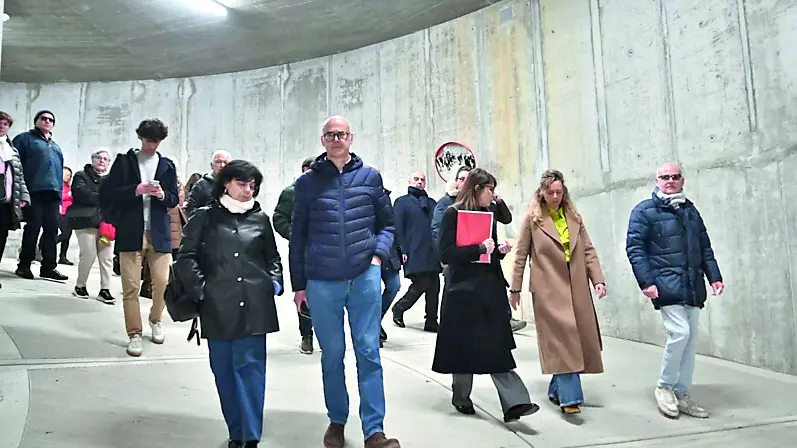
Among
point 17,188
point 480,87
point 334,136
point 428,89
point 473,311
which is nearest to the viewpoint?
point 334,136

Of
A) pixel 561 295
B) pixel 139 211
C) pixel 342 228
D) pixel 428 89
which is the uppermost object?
pixel 428 89

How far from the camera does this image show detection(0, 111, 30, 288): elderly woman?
541 cm

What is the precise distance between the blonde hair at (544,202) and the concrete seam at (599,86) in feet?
7.88

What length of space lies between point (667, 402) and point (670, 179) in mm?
1383

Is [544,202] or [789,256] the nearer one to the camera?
[544,202]

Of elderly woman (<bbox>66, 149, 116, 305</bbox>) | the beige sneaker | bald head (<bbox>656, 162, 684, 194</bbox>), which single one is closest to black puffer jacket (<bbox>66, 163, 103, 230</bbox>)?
elderly woman (<bbox>66, 149, 116, 305</bbox>)

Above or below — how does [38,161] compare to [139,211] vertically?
above

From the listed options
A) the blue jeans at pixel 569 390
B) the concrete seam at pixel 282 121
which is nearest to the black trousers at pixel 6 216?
the concrete seam at pixel 282 121

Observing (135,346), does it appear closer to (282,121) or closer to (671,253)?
(671,253)

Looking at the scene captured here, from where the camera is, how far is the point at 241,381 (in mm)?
2855

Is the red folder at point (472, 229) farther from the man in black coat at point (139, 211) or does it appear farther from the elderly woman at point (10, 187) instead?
the elderly woman at point (10, 187)

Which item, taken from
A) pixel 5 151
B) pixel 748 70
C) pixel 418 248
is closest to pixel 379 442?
pixel 418 248

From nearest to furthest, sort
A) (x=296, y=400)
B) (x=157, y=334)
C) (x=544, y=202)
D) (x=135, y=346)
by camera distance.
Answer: (x=296, y=400) → (x=544, y=202) → (x=135, y=346) → (x=157, y=334)

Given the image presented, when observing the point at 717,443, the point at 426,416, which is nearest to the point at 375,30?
the point at 426,416
